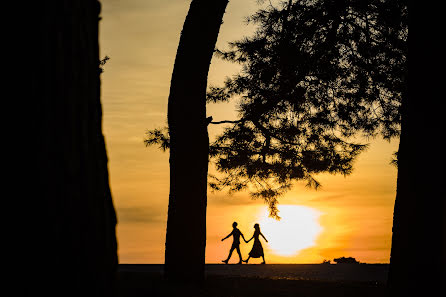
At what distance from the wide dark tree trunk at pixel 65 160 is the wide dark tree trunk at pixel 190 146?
6683mm

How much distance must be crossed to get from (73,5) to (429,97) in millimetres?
5089

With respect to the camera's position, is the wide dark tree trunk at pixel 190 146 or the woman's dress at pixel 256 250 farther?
the woman's dress at pixel 256 250

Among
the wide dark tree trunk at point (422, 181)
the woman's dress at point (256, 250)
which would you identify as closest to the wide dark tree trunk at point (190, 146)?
the wide dark tree trunk at point (422, 181)

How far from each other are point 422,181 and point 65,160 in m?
5.17

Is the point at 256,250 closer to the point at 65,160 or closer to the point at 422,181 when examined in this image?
the point at 422,181

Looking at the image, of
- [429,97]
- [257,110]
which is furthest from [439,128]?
[257,110]

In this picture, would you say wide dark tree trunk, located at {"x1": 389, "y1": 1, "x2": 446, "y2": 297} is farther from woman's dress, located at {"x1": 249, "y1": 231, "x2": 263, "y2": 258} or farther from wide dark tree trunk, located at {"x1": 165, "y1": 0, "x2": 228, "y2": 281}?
woman's dress, located at {"x1": 249, "y1": 231, "x2": 263, "y2": 258}

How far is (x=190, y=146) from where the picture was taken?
9922 millimetres

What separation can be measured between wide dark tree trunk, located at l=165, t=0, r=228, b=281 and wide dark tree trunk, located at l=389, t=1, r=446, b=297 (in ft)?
11.8

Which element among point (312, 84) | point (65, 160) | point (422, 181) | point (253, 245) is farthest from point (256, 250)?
point (65, 160)

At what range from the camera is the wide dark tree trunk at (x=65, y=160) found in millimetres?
2730

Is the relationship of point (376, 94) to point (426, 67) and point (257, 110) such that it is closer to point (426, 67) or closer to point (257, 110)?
point (257, 110)

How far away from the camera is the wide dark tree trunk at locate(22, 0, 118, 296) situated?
8.96 feet

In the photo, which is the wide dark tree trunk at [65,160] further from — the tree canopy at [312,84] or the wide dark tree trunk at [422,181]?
the tree canopy at [312,84]
